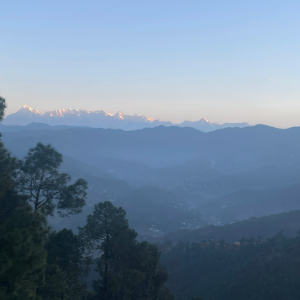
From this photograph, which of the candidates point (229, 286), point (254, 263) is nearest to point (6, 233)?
point (229, 286)

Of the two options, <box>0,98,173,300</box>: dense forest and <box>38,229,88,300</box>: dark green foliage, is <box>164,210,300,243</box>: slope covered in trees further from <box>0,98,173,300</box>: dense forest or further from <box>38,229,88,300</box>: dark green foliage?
<box>38,229,88,300</box>: dark green foliage

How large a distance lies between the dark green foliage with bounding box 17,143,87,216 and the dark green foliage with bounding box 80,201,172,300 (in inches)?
108

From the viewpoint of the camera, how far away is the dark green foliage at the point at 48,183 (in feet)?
84.1

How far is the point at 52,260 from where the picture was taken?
22.8m

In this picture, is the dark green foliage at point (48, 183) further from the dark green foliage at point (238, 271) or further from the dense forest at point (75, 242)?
the dark green foliage at point (238, 271)

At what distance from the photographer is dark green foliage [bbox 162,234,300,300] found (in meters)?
54.8

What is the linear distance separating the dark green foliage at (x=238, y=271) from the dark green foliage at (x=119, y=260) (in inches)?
1512

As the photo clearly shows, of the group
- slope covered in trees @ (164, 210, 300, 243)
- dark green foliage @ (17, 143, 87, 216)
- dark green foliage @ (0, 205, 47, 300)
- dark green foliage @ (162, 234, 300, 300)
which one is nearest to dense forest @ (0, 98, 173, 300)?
dark green foliage @ (17, 143, 87, 216)

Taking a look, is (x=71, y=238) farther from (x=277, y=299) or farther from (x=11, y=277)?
(x=277, y=299)

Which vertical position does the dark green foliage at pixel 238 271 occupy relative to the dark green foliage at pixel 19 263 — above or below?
below

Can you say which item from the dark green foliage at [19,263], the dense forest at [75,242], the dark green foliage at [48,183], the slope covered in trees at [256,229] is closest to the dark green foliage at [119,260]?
the dense forest at [75,242]

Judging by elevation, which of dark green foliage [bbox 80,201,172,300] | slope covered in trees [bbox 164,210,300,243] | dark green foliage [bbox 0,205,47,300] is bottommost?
slope covered in trees [bbox 164,210,300,243]

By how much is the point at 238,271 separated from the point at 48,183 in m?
64.6

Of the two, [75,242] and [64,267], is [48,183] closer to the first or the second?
[75,242]
